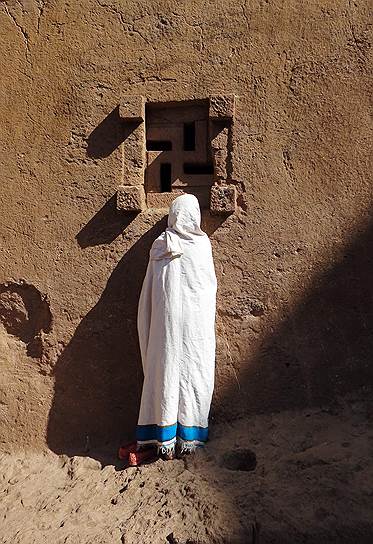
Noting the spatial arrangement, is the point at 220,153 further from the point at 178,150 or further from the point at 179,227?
the point at 179,227

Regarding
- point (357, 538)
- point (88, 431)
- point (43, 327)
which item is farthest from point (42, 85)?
point (357, 538)

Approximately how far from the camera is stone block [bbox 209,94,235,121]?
11.2 ft

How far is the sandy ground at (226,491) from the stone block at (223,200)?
1166mm

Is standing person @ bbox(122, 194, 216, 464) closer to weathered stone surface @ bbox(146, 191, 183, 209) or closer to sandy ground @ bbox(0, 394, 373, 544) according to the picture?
sandy ground @ bbox(0, 394, 373, 544)

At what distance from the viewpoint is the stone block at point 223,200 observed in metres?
3.41

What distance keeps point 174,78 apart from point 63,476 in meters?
2.33

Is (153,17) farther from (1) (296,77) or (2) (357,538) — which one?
(2) (357,538)

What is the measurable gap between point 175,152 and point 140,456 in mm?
1726

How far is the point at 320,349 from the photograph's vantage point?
10.9 feet

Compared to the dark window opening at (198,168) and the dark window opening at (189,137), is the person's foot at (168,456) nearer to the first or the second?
the dark window opening at (198,168)

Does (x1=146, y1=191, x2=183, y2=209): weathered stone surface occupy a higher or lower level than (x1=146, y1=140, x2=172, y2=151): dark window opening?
lower

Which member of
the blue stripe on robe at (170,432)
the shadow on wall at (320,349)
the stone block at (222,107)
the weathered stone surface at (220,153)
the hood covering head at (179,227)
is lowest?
the blue stripe on robe at (170,432)

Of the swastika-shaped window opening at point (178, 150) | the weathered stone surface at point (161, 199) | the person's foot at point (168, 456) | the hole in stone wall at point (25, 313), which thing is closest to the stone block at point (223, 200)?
the swastika-shaped window opening at point (178, 150)

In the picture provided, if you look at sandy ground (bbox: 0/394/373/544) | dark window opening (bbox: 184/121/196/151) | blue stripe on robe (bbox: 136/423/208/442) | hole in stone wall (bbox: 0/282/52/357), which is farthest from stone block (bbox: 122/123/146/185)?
sandy ground (bbox: 0/394/373/544)
